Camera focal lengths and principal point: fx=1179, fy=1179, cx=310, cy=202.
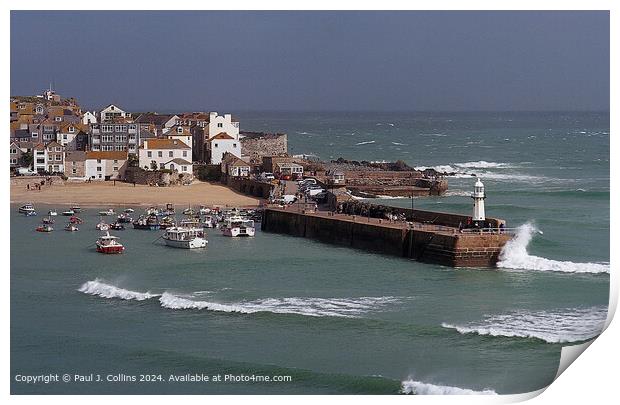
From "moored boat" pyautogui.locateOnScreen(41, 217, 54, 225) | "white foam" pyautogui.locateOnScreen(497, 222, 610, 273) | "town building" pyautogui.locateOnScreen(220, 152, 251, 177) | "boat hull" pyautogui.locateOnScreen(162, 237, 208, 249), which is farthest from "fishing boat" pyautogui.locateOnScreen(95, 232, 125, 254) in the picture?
"town building" pyautogui.locateOnScreen(220, 152, 251, 177)

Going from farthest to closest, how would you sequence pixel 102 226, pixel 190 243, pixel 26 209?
1. pixel 26 209
2. pixel 102 226
3. pixel 190 243

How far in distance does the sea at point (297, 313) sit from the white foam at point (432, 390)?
13 mm

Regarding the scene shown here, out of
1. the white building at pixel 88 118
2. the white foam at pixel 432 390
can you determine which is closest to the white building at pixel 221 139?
the white building at pixel 88 118

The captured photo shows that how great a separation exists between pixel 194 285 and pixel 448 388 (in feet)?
13.4

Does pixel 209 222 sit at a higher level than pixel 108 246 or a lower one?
higher

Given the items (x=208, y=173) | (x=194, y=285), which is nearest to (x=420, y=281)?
(x=194, y=285)

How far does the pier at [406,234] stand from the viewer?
12.0 meters

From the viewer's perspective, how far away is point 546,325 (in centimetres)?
916

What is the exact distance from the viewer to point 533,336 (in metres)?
8.81

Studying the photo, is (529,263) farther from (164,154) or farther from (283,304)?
(164,154)

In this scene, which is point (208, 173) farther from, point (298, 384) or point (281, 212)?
point (298, 384)

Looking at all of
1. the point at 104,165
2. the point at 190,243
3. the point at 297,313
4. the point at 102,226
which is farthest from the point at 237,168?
the point at 297,313

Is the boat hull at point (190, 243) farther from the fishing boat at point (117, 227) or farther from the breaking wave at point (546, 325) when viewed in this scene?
the breaking wave at point (546, 325)

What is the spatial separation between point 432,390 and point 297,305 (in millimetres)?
2570
